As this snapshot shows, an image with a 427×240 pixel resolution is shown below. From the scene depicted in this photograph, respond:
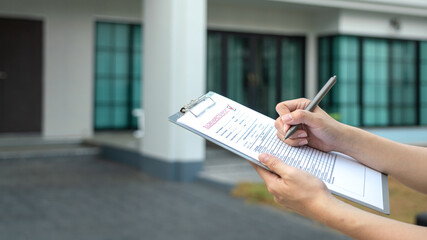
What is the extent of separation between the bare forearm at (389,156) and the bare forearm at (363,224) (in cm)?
25

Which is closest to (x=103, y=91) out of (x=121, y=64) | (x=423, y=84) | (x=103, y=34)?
(x=121, y=64)

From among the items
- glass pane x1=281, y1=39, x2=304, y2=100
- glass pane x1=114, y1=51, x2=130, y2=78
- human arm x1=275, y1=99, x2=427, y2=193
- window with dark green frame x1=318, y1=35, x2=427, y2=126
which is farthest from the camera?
glass pane x1=281, y1=39, x2=304, y2=100

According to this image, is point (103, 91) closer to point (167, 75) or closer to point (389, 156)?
point (167, 75)

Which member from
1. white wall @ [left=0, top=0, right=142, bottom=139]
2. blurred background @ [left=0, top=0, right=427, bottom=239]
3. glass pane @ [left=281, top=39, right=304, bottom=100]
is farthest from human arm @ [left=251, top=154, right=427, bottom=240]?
glass pane @ [left=281, top=39, right=304, bottom=100]

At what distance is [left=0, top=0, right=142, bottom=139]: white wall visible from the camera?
27.5 feet

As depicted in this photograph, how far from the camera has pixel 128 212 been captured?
4164mm

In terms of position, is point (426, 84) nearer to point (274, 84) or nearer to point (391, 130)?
point (391, 130)

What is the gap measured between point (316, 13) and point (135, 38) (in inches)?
134

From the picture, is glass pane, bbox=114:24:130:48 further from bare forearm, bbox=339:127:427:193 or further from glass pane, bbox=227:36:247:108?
bare forearm, bbox=339:127:427:193

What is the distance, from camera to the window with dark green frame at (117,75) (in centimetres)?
871

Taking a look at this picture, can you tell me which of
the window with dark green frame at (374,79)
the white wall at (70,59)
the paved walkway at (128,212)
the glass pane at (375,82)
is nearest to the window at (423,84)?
the window with dark green frame at (374,79)

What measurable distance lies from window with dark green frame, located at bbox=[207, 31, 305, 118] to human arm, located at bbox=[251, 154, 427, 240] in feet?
24.2

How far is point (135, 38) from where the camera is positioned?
29.0ft

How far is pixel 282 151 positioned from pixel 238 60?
758 centimetres
